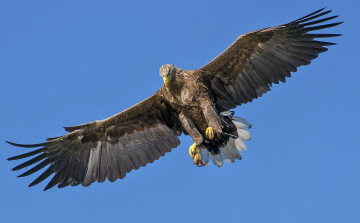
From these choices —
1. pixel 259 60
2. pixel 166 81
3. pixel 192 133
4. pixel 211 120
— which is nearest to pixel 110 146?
pixel 192 133

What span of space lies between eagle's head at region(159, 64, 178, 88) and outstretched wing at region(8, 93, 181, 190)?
100 cm

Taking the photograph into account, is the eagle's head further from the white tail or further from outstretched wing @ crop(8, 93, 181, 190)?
the white tail

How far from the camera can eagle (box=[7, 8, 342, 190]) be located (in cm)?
1310

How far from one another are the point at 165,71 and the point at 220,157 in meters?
2.27

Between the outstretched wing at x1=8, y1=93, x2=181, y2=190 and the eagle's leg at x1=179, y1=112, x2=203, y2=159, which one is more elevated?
the outstretched wing at x1=8, y1=93, x2=181, y2=190

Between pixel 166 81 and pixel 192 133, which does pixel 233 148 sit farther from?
pixel 166 81

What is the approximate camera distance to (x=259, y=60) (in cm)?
1338

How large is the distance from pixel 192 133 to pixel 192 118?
0.91ft

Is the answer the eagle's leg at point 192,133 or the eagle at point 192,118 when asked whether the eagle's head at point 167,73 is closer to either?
the eagle at point 192,118

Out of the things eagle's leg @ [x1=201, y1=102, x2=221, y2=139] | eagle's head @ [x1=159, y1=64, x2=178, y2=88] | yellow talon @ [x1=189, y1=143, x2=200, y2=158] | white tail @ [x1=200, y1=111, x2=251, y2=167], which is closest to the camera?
eagle's head @ [x1=159, y1=64, x2=178, y2=88]

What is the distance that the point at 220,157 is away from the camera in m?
14.2

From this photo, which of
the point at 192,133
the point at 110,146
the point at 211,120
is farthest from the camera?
the point at 110,146

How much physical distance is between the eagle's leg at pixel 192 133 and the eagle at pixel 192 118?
2 centimetres

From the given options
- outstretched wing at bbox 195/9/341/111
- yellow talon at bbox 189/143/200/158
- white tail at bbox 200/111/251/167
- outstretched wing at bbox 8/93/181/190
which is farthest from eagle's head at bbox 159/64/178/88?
white tail at bbox 200/111/251/167
